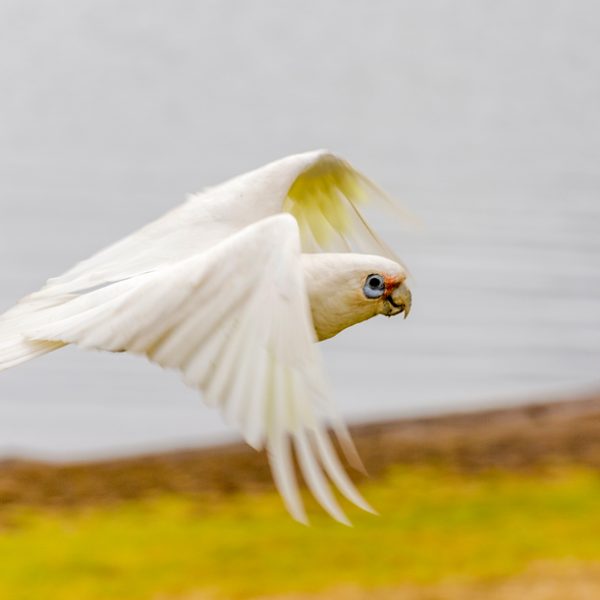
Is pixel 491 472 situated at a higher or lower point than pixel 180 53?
lower

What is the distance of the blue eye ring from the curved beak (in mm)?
32

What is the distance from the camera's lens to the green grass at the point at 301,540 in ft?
16.3

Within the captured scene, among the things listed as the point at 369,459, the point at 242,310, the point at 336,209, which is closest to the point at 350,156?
the point at 369,459

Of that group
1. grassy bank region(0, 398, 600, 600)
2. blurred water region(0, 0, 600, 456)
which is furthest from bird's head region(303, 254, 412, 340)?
blurred water region(0, 0, 600, 456)

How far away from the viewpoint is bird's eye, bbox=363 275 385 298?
2.93 meters

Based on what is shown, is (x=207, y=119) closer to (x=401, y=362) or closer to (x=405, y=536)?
(x=401, y=362)

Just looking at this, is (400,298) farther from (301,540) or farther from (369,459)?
(369,459)

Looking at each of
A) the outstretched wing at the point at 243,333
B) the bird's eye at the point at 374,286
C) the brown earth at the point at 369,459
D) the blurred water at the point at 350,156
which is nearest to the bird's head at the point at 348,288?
the bird's eye at the point at 374,286

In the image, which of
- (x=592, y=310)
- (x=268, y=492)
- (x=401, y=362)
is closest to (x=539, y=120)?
(x=592, y=310)

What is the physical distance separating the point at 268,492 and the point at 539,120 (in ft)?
31.9

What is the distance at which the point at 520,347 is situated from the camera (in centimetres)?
874

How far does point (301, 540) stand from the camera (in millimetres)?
5301

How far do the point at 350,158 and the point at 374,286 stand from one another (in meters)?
9.15

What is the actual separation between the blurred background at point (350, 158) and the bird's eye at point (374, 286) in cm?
219
